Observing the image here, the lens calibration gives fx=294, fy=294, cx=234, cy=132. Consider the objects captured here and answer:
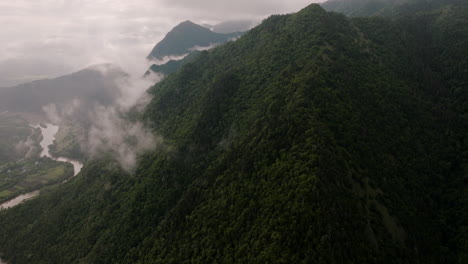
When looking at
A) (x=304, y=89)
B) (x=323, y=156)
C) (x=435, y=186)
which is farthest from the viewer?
(x=304, y=89)

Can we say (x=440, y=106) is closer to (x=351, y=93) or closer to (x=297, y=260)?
(x=351, y=93)

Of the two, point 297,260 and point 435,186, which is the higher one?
point 297,260

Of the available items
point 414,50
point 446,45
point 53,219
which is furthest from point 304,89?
point 53,219

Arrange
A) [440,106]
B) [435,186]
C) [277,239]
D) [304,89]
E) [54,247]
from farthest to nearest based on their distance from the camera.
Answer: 1. [54,247]
2. [440,106]
3. [304,89]
4. [435,186]
5. [277,239]

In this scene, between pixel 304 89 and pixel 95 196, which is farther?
pixel 95 196

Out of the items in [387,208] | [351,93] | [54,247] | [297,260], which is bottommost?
[54,247]

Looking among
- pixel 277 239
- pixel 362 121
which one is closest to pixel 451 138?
pixel 362 121

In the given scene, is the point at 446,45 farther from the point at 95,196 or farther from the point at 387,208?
the point at 95,196
